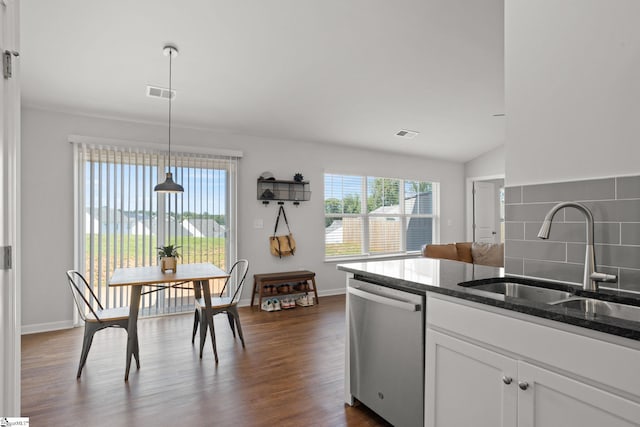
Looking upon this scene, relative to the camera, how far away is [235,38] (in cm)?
294

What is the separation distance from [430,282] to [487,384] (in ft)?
1.59

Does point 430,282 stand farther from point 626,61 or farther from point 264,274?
point 264,274

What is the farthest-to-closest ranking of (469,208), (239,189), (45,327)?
(469,208)
(239,189)
(45,327)

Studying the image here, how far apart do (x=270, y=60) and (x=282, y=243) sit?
2532 mm

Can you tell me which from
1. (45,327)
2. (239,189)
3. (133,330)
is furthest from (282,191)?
(45,327)

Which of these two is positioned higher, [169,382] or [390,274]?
[390,274]

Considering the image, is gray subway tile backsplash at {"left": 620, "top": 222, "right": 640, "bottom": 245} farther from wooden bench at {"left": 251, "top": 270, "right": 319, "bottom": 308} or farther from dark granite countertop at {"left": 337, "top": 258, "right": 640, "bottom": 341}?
wooden bench at {"left": 251, "top": 270, "right": 319, "bottom": 308}

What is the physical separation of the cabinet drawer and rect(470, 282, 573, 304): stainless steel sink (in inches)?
11.1

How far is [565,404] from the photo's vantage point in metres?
1.13

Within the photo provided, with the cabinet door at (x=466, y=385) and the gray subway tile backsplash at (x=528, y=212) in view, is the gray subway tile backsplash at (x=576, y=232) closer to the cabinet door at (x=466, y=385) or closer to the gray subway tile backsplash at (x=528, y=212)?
the gray subway tile backsplash at (x=528, y=212)

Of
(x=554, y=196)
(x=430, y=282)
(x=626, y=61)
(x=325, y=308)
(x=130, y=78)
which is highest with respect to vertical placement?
(x=130, y=78)

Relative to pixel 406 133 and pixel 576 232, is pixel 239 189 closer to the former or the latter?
pixel 406 133

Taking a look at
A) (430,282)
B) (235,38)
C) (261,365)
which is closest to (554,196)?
(430,282)

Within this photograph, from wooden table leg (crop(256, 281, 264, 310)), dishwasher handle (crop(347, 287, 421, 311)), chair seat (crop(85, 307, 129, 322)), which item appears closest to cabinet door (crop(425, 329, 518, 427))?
dishwasher handle (crop(347, 287, 421, 311))
